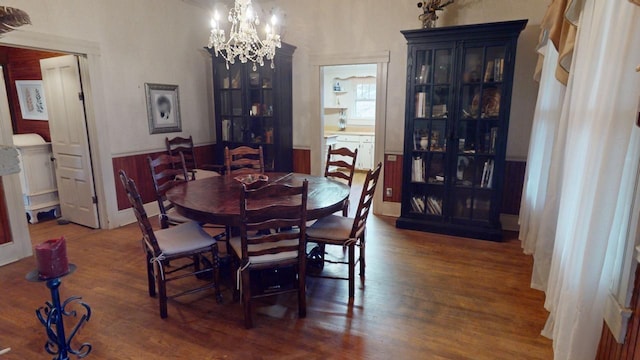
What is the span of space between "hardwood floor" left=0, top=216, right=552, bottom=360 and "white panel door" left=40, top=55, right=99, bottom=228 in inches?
42.9

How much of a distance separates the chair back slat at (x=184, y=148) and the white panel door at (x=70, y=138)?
3.25ft

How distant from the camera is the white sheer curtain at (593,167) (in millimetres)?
1573

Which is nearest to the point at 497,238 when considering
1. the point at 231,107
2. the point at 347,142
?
the point at 231,107

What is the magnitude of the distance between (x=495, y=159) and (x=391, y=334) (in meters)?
2.46

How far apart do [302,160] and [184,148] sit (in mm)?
1722

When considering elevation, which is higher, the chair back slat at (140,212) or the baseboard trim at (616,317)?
the chair back slat at (140,212)

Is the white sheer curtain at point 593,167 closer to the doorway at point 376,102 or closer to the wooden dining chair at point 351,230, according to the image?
the wooden dining chair at point 351,230

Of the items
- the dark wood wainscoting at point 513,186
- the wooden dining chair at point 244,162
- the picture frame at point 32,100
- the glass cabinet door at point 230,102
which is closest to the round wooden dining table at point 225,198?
the wooden dining chair at point 244,162

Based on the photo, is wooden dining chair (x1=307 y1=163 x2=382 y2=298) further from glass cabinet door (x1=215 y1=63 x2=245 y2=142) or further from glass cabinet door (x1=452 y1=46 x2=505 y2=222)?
glass cabinet door (x1=215 y1=63 x2=245 y2=142)

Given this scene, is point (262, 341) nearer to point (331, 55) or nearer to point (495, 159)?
point (495, 159)

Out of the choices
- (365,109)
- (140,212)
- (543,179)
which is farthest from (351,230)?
(365,109)

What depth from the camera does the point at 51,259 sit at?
1468 mm

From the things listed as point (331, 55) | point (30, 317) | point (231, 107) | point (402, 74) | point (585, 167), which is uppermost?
point (331, 55)

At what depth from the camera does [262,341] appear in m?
2.19
